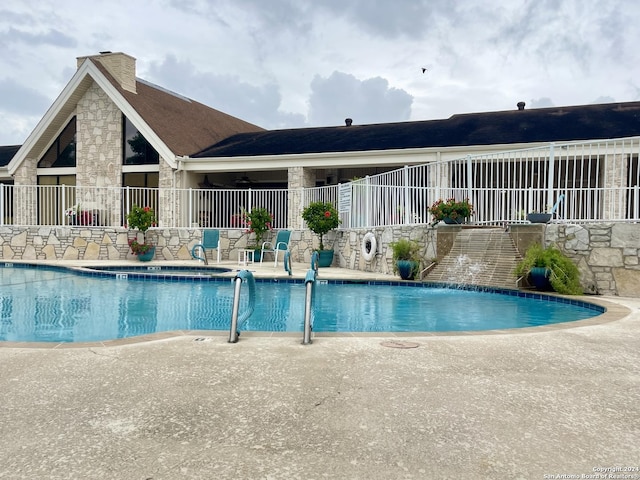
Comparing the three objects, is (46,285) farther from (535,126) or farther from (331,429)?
(535,126)

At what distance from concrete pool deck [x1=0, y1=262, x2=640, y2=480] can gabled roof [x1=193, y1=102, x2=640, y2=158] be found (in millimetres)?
13887

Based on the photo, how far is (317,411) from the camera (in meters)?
3.21

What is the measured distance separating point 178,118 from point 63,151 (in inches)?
199

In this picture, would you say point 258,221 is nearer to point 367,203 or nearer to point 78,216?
point 367,203

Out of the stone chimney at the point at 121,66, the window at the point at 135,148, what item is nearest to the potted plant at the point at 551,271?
the window at the point at 135,148

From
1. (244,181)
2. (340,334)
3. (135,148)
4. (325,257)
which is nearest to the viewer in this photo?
(340,334)

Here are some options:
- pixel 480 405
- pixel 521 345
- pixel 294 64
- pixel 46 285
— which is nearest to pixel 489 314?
pixel 521 345

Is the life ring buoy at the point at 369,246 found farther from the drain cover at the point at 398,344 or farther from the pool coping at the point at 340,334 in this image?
the drain cover at the point at 398,344

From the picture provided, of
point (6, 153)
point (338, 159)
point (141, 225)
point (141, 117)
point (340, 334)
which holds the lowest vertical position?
point (340, 334)

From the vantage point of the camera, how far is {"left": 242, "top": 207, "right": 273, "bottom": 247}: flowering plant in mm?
18078

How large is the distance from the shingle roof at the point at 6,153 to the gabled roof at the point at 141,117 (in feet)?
8.84

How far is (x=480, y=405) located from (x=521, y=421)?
0.31 meters

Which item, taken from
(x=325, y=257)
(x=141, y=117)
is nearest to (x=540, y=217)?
(x=325, y=257)

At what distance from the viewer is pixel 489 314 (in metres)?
8.28
